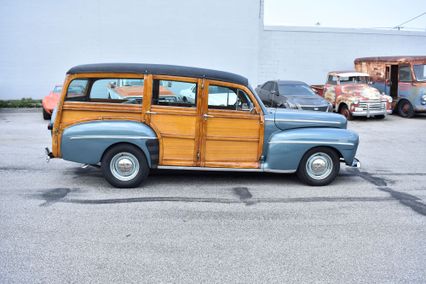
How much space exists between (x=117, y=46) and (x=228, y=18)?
17.6 feet

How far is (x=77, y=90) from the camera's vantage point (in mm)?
6719

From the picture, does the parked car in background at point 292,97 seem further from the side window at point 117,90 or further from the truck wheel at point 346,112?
the side window at point 117,90

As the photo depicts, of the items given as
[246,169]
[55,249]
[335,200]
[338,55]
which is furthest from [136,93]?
[338,55]

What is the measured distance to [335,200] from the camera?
6.41 m

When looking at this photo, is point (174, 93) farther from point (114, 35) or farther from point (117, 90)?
point (114, 35)

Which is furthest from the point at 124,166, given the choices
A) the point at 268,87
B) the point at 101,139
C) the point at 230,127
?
the point at 268,87

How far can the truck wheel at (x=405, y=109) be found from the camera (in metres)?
16.9

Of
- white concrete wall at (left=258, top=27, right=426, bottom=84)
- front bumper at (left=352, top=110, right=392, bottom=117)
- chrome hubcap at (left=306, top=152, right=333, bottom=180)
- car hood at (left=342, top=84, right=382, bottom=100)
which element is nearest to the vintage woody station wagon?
chrome hubcap at (left=306, top=152, right=333, bottom=180)

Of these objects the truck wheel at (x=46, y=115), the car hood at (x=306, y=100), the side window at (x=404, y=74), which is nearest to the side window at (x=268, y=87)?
the car hood at (x=306, y=100)

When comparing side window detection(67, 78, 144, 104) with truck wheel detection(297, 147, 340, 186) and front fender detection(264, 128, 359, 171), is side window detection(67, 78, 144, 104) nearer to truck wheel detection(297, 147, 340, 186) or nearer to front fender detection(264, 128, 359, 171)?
front fender detection(264, 128, 359, 171)

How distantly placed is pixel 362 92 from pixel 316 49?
643cm

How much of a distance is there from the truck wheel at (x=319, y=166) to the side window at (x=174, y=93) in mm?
2055

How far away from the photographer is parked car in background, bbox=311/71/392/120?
15773 mm

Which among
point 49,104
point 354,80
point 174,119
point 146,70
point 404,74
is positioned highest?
point 404,74
